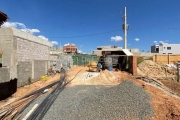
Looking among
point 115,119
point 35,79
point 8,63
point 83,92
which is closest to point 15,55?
point 8,63

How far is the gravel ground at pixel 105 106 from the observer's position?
7618 mm

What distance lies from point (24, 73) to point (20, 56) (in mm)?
1479

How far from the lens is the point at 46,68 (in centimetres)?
1936

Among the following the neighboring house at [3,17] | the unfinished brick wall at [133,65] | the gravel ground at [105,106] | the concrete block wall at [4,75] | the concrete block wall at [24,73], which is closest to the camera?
the gravel ground at [105,106]

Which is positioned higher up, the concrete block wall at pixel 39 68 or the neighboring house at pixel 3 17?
the neighboring house at pixel 3 17

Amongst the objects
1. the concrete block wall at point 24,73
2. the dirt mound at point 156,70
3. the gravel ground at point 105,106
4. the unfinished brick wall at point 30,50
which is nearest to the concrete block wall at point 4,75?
the concrete block wall at point 24,73

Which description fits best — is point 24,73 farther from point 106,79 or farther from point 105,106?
point 105,106

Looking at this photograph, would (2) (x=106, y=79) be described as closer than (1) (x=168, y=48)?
Yes

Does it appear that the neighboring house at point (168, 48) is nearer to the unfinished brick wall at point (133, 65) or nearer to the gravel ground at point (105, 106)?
the unfinished brick wall at point (133, 65)

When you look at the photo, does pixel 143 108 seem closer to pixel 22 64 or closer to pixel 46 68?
pixel 22 64

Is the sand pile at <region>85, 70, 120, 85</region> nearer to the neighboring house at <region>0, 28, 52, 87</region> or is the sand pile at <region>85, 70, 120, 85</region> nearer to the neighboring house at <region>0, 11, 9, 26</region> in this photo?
the neighboring house at <region>0, 28, 52, 87</region>

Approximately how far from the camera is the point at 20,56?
1373 cm

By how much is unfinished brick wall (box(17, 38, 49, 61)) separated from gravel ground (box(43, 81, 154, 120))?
5557 mm

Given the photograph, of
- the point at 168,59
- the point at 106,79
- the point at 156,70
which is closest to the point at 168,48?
the point at 168,59
